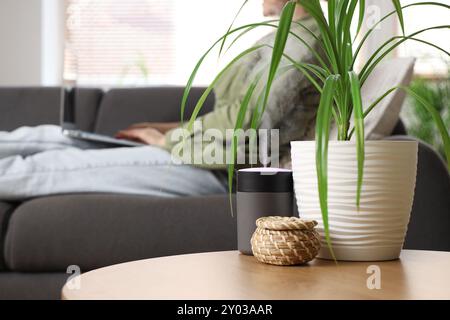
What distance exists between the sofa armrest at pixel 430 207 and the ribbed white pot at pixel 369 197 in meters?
0.58

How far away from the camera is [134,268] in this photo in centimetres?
78

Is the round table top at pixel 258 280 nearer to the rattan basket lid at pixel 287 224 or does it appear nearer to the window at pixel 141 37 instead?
the rattan basket lid at pixel 287 224

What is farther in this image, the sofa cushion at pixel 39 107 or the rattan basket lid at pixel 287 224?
the sofa cushion at pixel 39 107

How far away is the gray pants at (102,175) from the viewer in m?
1.56

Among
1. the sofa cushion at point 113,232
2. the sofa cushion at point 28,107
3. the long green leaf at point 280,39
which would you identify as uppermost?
the long green leaf at point 280,39

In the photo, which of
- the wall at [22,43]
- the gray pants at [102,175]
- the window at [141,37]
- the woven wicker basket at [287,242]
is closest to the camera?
the woven wicker basket at [287,242]

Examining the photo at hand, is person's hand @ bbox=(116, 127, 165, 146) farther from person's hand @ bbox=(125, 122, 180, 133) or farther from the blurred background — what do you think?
the blurred background

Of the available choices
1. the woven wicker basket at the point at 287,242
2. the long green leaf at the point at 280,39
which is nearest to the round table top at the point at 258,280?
the woven wicker basket at the point at 287,242

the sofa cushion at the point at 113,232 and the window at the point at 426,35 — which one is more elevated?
the window at the point at 426,35

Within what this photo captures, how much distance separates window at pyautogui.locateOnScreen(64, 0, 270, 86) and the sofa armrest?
7.64 ft

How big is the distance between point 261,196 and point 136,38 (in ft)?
9.77

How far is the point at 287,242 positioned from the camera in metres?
0.79

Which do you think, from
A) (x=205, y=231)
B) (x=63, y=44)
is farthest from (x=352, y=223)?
(x=63, y=44)
